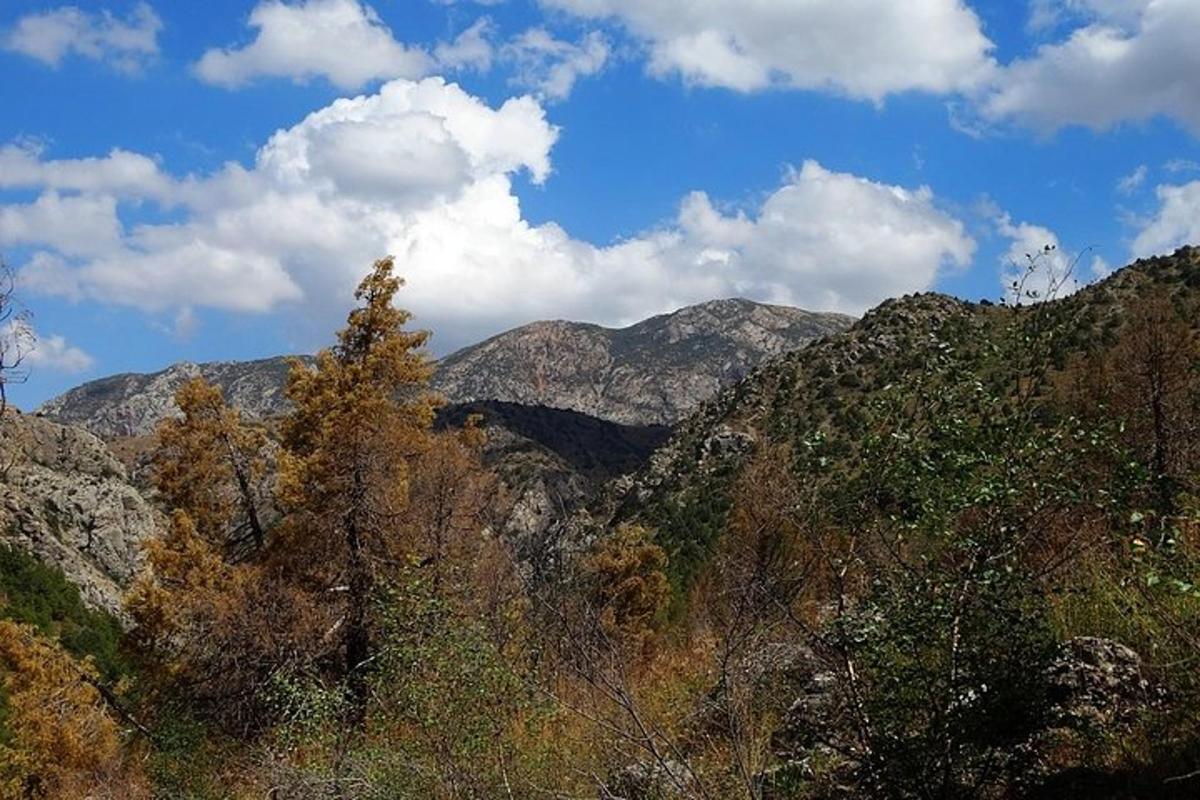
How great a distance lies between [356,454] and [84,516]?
90647 mm

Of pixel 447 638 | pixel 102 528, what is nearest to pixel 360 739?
pixel 447 638

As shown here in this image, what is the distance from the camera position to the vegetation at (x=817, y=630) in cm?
582

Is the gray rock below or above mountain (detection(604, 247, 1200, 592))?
below

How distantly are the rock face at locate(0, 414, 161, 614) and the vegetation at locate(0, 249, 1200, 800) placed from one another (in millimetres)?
78579

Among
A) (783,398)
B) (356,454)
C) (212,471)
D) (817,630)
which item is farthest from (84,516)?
(817,630)

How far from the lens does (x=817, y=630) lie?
21.4 feet

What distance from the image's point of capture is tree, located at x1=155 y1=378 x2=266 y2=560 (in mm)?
23953

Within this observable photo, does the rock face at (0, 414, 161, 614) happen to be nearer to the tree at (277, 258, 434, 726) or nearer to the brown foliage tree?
the brown foliage tree

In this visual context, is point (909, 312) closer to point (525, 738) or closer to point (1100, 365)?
point (1100, 365)

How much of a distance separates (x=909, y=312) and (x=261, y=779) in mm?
73142

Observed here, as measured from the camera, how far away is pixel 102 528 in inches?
3880

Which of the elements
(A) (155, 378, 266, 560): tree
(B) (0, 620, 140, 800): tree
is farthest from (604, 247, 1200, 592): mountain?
(B) (0, 620, 140, 800): tree

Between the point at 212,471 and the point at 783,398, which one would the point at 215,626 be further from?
the point at 783,398

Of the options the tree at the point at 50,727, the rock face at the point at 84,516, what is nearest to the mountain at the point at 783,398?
the tree at the point at 50,727
